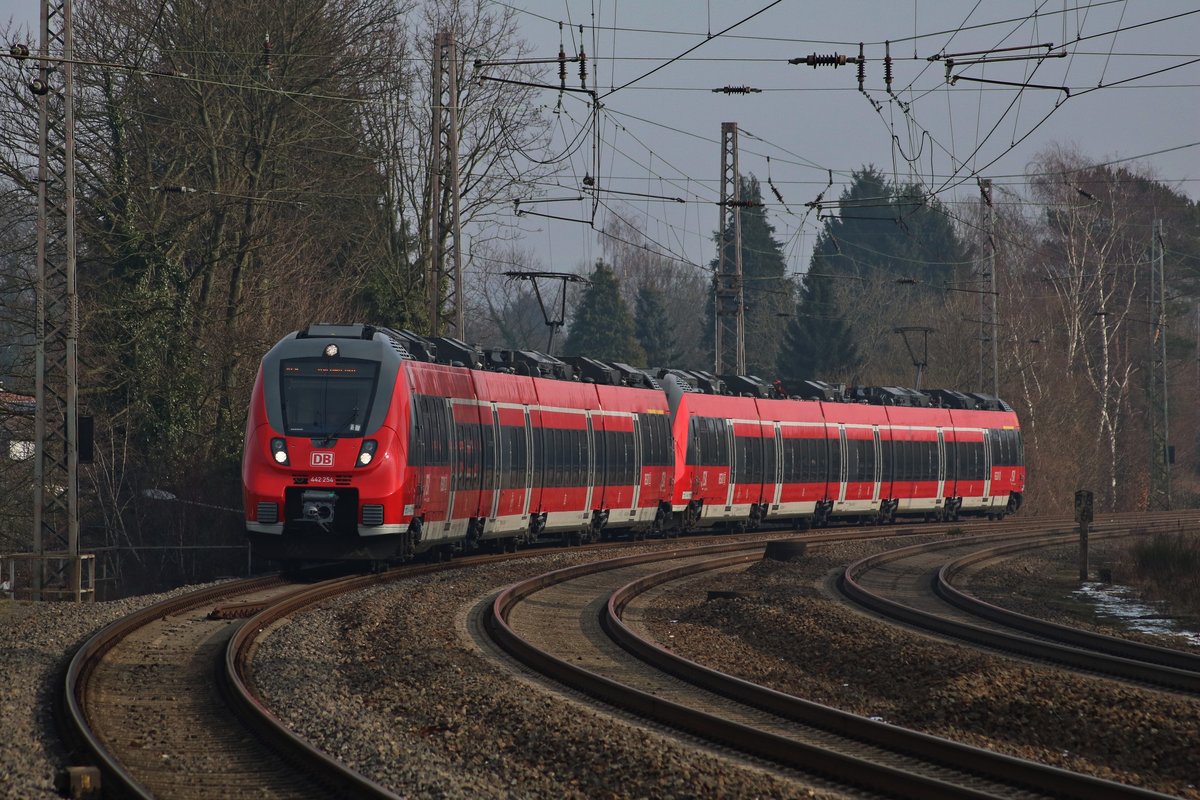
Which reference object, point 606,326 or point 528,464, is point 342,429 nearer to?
point 528,464

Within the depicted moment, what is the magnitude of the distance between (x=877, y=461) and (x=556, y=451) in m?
17.7

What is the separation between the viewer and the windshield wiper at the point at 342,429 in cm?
2094

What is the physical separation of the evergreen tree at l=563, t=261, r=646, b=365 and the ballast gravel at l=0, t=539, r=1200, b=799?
67.8m

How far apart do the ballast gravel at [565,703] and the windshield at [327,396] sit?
3110 mm

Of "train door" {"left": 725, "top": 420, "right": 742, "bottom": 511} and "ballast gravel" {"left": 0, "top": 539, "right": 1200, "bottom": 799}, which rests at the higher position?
"train door" {"left": 725, "top": 420, "right": 742, "bottom": 511}

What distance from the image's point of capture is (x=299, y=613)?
1742 centimetres

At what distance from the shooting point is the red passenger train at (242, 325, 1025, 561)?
68.7 feet

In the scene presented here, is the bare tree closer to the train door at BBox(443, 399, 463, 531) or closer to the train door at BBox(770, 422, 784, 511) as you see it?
the train door at BBox(770, 422, 784, 511)

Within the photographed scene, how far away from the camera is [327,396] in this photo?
69.6 ft

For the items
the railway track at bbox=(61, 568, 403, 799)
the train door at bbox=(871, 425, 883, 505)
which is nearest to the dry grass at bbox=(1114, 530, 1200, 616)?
the railway track at bbox=(61, 568, 403, 799)

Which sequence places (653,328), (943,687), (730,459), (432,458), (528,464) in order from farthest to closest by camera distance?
1. (653,328)
2. (730,459)
3. (528,464)
4. (432,458)
5. (943,687)

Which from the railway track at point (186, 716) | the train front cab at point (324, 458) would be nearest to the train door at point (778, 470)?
the train front cab at point (324, 458)

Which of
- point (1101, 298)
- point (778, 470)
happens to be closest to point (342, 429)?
point (778, 470)

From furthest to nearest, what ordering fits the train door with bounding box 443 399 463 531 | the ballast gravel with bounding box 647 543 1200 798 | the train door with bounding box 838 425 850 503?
the train door with bounding box 838 425 850 503
the train door with bounding box 443 399 463 531
the ballast gravel with bounding box 647 543 1200 798
